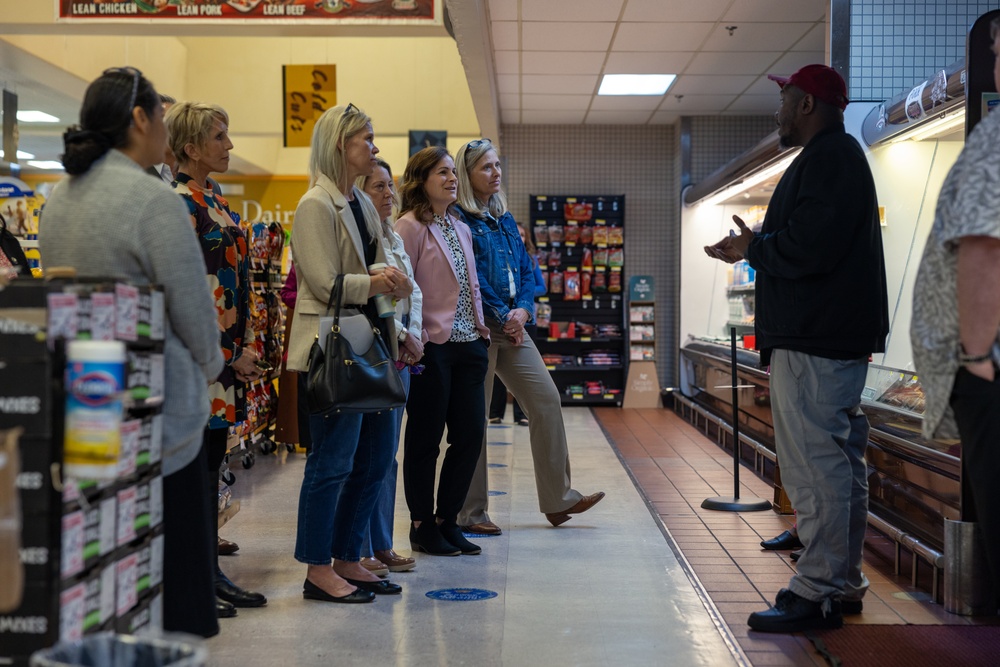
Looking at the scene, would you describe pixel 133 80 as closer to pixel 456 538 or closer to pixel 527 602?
pixel 527 602

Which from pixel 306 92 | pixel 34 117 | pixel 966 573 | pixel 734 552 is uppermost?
pixel 34 117

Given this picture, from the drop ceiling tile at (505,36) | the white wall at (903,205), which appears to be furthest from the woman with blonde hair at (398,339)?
the drop ceiling tile at (505,36)

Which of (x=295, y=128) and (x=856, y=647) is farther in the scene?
(x=295, y=128)

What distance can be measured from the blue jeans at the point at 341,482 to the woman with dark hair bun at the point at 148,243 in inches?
39.2

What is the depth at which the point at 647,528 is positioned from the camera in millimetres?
4652

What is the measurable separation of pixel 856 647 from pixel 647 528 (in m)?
1.73

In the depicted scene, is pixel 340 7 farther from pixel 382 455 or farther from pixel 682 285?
pixel 682 285

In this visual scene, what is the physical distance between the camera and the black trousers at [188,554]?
7.03ft

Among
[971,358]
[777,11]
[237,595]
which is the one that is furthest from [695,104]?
[971,358]

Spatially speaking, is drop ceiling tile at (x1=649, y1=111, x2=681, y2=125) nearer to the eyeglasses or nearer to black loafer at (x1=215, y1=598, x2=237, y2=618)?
black loafer at (x1=215, y1=598, x2=237, y2=618)

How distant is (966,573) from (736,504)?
1902 millimetres

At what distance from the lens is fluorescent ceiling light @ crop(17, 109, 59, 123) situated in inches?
395

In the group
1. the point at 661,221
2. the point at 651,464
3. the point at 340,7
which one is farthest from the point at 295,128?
the point at 661,221

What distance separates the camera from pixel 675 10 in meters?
7.19
